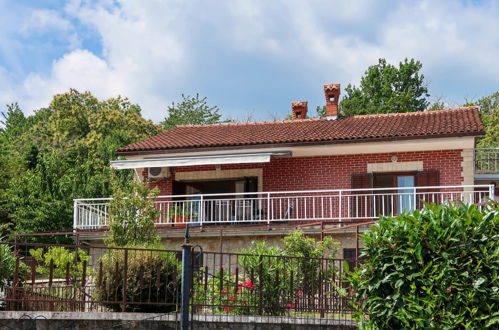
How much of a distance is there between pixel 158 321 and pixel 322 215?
32.3ft

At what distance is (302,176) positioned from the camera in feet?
69.1

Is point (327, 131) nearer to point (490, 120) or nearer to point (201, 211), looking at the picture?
point (201, 211)

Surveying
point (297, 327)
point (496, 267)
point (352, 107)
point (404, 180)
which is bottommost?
point (297, 327)

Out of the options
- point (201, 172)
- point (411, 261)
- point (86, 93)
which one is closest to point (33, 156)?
point (86, 93)

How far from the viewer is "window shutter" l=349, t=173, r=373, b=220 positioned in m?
19.6

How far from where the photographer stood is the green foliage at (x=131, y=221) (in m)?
15.6

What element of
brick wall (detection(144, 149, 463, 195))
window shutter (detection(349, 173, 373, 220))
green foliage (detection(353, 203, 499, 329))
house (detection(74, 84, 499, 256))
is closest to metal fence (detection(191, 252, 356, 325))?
green foliage (detection(353, 203, 499, 329))

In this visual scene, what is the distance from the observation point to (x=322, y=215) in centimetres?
1898

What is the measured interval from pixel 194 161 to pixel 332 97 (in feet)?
21.1

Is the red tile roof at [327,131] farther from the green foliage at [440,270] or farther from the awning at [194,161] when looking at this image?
the green foliage at [440,270]

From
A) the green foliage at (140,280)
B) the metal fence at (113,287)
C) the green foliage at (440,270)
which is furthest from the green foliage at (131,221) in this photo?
the green foliage at (440,270)

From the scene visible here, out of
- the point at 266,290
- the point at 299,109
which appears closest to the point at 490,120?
the point at 299,109

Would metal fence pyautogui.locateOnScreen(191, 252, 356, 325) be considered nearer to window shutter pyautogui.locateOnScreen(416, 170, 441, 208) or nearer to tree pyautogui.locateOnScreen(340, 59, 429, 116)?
window shutter pyautogui.locateOnScreen(416, 170, 441, 208)

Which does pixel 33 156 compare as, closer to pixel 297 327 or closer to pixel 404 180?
pixel 404 180
